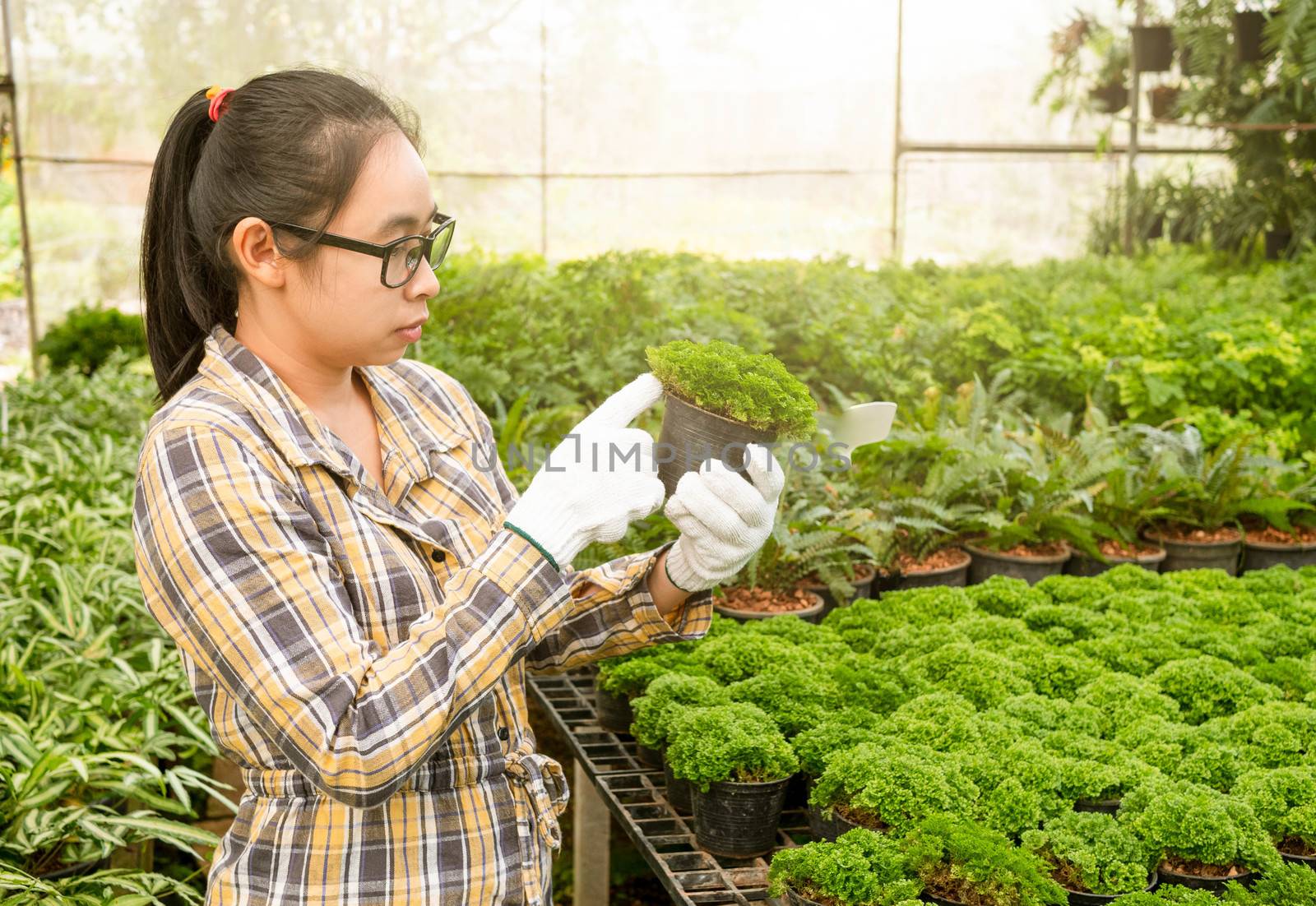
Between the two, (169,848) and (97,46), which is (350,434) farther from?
(97,46)

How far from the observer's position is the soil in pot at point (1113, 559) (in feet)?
11.5

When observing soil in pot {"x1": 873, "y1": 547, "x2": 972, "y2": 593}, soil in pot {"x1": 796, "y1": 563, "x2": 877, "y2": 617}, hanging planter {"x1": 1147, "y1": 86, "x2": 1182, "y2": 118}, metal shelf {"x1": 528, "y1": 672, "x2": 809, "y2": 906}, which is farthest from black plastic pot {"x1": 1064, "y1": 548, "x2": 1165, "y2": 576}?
hanging planter {"x1": 1147, "y1": 86, "x2": 1182, "y2": 118}

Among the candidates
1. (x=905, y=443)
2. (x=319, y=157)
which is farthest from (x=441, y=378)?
(x=905, y=443)

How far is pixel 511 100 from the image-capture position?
8.27m

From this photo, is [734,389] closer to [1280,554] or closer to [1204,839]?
[1204,839]

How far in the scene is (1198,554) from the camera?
11.9 feet

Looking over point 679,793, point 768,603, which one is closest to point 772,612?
point 768,603

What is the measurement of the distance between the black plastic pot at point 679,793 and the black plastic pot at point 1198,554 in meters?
2.14

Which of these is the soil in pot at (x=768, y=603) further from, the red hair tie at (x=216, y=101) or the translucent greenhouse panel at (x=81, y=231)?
the translucent greenhouse panel at (x=81, y=231)

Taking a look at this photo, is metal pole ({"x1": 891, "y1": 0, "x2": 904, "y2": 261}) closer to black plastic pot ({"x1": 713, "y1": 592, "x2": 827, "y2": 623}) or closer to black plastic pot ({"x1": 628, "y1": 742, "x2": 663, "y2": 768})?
black plastic pot ({"x1": 713, "y1": 592, "x2": 827, "y2": 623})

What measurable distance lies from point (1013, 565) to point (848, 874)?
1969 millimetres

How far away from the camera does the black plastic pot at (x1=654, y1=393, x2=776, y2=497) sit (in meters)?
1.56

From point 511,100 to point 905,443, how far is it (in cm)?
559

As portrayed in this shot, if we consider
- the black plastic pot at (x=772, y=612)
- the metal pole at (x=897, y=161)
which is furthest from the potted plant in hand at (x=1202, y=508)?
the metal pole at (x=897, y=161)
